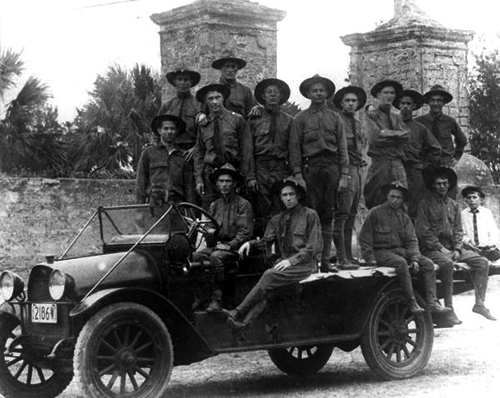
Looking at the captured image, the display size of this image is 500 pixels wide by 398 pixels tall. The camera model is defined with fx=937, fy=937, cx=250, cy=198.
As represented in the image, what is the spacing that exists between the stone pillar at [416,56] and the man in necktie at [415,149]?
16.0ft

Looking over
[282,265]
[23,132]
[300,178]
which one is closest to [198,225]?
[282,265]

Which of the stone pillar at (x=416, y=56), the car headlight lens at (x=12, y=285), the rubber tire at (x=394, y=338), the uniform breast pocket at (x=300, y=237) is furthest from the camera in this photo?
the stone pillar at (x=416, y=56)

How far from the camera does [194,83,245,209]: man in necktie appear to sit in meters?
9.17

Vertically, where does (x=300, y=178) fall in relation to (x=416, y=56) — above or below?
below

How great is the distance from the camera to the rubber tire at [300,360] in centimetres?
894

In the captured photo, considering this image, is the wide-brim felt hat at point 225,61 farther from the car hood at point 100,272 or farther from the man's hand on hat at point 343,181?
the car hood at point 100,272

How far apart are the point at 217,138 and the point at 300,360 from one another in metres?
2.30

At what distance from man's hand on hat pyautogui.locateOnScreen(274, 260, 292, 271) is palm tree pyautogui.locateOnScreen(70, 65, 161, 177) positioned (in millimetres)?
18332

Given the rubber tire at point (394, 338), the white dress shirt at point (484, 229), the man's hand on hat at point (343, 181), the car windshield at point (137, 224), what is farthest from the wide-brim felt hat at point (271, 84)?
the white dress shirt at point (484, 229)

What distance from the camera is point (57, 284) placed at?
6.84 m

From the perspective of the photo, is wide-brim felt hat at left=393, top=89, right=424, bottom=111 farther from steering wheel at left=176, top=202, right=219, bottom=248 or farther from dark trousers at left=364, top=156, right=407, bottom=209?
steering wheel at left=176, top=202, right=219, bottom=248

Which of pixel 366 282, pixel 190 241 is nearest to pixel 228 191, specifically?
pixel 190 241

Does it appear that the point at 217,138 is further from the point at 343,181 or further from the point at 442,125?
the point at 442,125

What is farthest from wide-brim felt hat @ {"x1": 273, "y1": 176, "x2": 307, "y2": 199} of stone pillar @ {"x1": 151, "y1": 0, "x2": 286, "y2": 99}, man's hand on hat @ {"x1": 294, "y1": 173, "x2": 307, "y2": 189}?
stone pillar @ {"x1": 151, "y1": 0, "x2": 286, "y2": 99}
